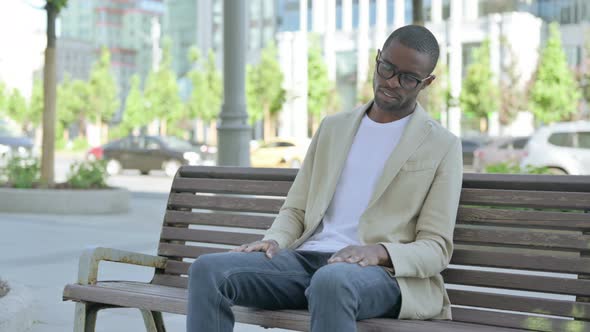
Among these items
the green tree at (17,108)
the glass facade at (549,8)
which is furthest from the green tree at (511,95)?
the green tree at (17,108)

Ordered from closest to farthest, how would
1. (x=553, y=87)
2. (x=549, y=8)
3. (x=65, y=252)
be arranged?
(x=65, y=252) < (x=553, y=87) < (x=549, y=8)

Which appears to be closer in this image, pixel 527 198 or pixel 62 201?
pixel 527 198

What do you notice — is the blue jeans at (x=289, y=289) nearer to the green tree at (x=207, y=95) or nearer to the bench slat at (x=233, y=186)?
the bench slat at (x=233, y=186)

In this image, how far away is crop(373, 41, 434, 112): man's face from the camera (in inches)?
130

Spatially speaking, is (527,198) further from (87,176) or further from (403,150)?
(87,176)

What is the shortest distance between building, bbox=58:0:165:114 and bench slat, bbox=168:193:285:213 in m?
112

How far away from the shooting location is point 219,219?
4191 millimetres

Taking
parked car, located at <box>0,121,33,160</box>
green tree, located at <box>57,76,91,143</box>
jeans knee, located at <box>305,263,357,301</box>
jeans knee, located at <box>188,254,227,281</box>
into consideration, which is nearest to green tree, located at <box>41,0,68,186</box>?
jeans knee, located at <box>188,254,227,281</box>

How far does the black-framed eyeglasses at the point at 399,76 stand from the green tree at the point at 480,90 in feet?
145

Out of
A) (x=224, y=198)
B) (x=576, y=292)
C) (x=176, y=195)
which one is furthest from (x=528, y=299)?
(x=176, y=195)

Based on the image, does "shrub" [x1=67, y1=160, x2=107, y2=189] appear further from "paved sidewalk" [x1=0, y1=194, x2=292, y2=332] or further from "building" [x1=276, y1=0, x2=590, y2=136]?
"building" [x1=276, y1=0, x2=590, y2=136]

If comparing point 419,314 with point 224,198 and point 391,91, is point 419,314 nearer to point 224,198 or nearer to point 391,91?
point 391,91

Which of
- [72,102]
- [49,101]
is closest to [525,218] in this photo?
[49,101]

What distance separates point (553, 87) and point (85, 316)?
141ft
